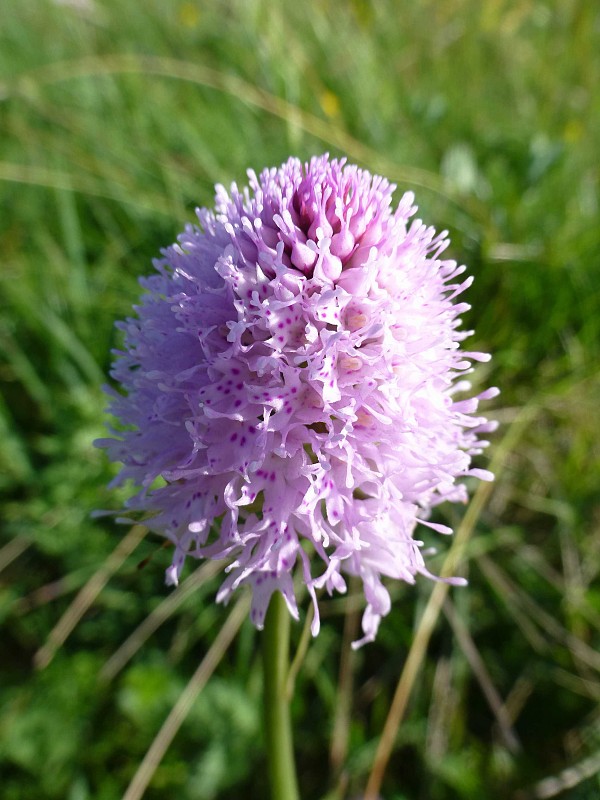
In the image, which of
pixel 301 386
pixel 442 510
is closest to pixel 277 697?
pixel 301 386

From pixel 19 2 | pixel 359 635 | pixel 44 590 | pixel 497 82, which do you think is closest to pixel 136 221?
pixel 44 590

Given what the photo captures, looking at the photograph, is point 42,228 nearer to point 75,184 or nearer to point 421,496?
point 75,184

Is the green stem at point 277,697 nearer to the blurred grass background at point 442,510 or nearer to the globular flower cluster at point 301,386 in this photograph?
the globular flower cluster at point 301,386

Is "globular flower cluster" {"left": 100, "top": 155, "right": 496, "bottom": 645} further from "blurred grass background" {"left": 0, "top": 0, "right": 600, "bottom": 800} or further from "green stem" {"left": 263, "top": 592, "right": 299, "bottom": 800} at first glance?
"blurred grass background" {"left": 0, "top": 0, "right": 600, "bottom": 800}

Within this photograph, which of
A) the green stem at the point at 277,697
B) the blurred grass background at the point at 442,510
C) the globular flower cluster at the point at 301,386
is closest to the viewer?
the globular flower cluster at the point at 301,386

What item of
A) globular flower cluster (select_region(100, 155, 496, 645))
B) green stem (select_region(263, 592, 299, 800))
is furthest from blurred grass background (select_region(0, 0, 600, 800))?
globular flower cluster (select_region(100, 155, 496, 645))

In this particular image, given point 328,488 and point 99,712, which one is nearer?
point 328,488

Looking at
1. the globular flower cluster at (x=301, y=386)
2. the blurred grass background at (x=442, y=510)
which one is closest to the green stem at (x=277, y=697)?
the globular flower cluster at (x=301, y=386)
